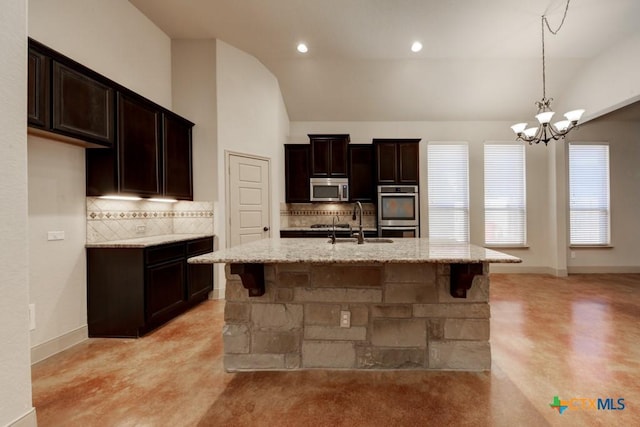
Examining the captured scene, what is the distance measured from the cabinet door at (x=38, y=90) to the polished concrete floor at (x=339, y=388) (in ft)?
6.33

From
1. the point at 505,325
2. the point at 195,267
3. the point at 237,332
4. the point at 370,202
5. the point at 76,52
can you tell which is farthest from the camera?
the point at 370,202

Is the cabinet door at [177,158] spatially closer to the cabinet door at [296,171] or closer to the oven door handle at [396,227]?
the cabinet door at [296,171]

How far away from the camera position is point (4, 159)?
137 centimetres

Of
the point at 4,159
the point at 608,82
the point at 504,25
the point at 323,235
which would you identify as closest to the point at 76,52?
the point at 4,159

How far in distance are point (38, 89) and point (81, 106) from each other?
1.10 ft

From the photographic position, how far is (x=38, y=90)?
2.06 metres

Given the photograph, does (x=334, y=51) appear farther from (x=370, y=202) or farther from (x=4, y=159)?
(x=4, y=159)

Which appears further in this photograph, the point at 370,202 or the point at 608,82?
the point at 370,202

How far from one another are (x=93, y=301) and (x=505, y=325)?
4210 mm

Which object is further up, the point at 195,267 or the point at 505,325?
the point at 195,267

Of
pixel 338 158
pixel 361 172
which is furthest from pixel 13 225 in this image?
pixel 361 172

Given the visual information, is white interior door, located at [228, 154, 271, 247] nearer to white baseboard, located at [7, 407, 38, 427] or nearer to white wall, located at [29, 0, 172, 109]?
white wall, located at [29, 0, 172, 109]

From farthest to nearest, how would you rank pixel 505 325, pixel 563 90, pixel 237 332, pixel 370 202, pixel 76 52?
pixel 370 202 → pixel 563 90 → pixel 505 325 → pixel 76 52 → pixel 237 332

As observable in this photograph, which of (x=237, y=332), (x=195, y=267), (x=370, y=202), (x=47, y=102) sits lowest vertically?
(x=237, y=332)
